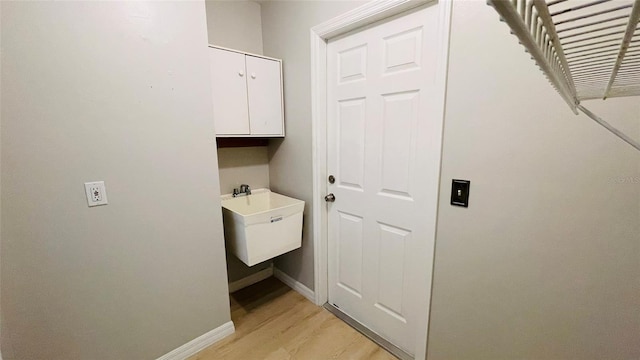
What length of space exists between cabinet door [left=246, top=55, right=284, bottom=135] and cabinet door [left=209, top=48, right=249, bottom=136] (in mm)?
52

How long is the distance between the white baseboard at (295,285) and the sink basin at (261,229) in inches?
17.3

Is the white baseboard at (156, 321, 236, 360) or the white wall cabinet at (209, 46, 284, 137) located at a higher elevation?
the white wall cabinet at (209, 46, 284, 137)

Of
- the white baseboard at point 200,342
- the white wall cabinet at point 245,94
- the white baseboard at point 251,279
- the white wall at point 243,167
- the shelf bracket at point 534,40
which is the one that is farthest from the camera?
the white baseboard at point 251,279

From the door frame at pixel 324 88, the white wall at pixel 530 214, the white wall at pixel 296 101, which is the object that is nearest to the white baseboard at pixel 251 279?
the white wall at pixel 296 101

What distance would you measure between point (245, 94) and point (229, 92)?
0.11 metres

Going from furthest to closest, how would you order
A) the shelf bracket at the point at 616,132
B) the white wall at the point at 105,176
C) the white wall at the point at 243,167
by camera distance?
1. the white wall at the point at 243,167
2. the white wall at the point at 105,176
3. the shelf bracket at the point at 616,132

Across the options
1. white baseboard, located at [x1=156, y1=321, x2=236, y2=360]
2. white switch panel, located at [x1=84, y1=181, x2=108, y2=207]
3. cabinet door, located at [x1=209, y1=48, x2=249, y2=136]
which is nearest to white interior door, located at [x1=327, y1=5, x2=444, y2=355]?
cabinet door, located at [x1=209, y1=48, x2=249, y2=136]

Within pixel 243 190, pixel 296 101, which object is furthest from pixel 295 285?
pixel 296 101

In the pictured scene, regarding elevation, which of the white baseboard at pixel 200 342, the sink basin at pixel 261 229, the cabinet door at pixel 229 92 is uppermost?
the cabinet door at pixel 229 92

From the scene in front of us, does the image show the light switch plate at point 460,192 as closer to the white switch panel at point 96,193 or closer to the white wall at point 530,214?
the white wall at point 530,214

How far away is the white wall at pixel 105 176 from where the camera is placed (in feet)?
3.55

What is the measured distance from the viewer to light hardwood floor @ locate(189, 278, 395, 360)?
164cm

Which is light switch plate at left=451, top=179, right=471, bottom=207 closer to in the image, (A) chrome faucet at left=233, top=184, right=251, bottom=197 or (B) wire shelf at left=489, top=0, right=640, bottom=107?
(B) wire shelf at left=489, top=0, right=640, bottom=107

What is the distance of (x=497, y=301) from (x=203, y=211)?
5.17 feet
